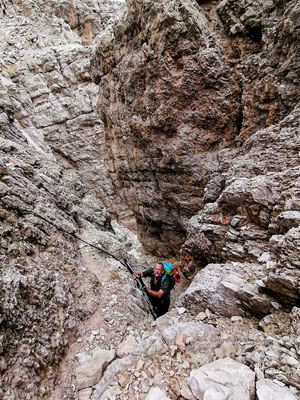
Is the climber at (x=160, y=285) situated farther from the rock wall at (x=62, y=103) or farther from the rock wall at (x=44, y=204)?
the rock wall at (x=62, y=103)

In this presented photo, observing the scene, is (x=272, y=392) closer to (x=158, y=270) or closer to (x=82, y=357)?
(x=82, y=357)

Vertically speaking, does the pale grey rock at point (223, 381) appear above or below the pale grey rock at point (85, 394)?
above

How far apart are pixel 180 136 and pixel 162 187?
4807mm

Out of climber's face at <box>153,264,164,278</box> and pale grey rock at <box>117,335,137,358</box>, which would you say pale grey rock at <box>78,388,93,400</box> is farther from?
climber's face at <box>153,264,164,278</box>

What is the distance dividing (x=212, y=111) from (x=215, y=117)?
0.42 meters

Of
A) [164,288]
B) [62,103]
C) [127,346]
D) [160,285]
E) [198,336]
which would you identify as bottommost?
[160,285]

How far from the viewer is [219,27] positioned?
1181 cm

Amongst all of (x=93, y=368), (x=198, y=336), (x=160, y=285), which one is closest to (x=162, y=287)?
(x=160, y=285)

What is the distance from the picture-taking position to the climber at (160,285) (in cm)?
772

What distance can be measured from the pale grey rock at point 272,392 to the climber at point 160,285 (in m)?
4.78

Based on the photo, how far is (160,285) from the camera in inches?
329

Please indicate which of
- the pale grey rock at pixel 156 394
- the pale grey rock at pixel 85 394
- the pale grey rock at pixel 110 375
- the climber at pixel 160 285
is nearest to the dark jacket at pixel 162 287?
the climber at pixel 160 285

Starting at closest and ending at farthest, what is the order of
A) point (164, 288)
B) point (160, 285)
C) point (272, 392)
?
1. point (272, 392)
2. point (164, 288)
3. point (160, 285)

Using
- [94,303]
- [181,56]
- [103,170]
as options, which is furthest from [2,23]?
[94,303]
